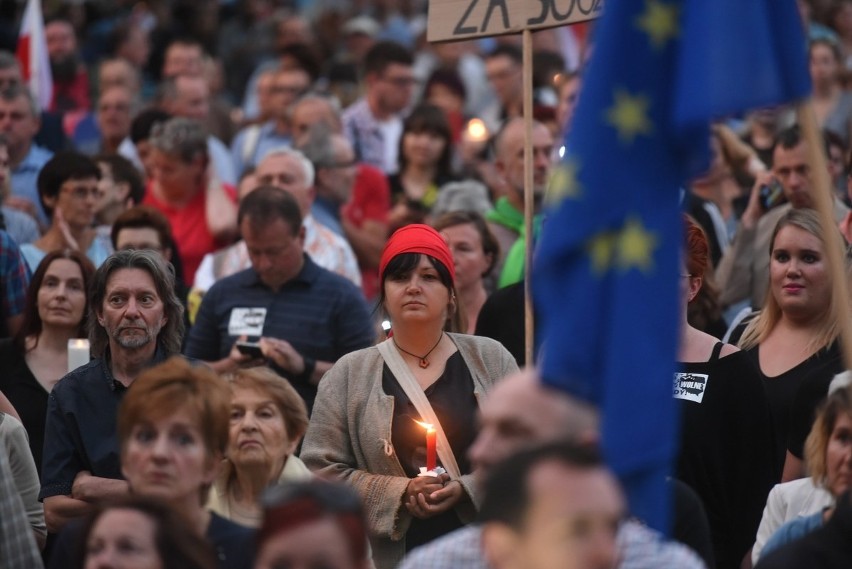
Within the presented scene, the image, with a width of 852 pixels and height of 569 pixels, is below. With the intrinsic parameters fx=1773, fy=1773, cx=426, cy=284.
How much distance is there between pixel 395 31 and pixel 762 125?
20.8 feet

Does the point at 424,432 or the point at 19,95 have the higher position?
the point at 19,95

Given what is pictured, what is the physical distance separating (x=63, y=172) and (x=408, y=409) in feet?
12.0

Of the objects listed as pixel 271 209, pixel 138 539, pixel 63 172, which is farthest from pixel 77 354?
pixel 138 539

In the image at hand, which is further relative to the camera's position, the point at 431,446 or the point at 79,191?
the point at 79,191

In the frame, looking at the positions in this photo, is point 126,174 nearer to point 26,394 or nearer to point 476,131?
point 476,131

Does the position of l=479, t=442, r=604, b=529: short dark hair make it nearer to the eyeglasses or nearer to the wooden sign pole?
the wooden sign pole

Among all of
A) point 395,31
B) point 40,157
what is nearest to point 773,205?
point 40,157

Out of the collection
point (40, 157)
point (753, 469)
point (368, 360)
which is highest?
point (40, 157)

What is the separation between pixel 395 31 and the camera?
18.5 meters

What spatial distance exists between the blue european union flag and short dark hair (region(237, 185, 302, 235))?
12.4 ft

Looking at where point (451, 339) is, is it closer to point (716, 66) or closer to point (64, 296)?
point (64, 296)

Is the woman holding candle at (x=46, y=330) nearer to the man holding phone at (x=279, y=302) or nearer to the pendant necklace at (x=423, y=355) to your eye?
the man holding phone at (x=279, y=302)

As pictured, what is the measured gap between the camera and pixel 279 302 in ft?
28.3

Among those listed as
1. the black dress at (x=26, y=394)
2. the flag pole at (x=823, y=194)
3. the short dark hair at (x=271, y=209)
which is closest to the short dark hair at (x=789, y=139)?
the short dark hair at (x=271, y=209)
